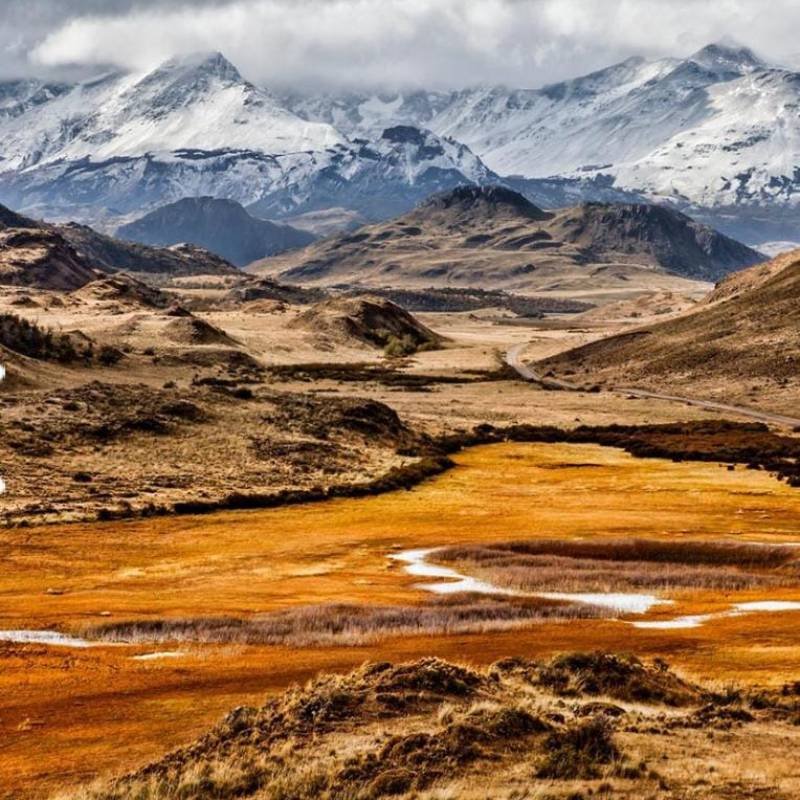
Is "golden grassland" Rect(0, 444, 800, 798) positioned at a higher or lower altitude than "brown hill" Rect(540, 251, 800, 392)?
lower

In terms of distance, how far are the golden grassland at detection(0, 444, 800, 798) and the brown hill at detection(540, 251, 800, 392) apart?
248 ft

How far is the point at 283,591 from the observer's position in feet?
135

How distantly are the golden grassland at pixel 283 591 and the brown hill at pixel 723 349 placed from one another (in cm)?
7572

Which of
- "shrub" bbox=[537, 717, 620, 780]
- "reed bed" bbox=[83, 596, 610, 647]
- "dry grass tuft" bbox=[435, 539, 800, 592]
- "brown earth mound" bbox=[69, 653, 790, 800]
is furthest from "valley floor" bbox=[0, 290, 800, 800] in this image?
"dry grass tuft" bbox=[435, 539, 800, 592]

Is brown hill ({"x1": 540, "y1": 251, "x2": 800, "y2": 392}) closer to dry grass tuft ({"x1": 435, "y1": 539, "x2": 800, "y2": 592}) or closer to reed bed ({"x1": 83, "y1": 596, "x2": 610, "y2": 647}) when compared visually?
dry grass tuft ({"x1": 435, "y1": 539, "x2": 800, "y2": 592})

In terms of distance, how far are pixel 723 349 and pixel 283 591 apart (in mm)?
135846

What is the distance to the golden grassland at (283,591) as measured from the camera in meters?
24.7

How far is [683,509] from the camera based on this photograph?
6588cm

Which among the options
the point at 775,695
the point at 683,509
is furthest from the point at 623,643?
the point at 683,509

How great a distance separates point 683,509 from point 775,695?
4094 cm

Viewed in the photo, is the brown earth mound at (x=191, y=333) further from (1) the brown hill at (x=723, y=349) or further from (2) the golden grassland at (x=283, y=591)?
(2) the golden grassland at (x=283, y=591)

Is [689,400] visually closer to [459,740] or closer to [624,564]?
[624,564]

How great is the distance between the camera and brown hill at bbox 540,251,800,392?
15425cm

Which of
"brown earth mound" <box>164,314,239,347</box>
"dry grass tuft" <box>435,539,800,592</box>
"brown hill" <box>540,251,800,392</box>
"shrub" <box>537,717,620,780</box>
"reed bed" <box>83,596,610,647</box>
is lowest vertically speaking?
"dry grass tuft" <box>435,539,800,592</box>
